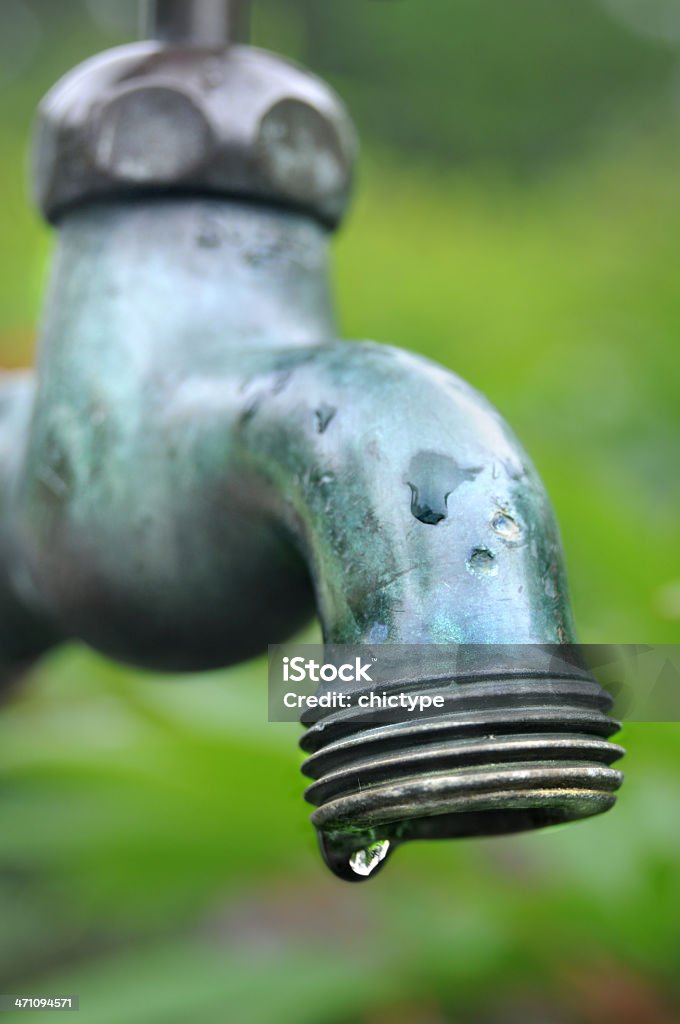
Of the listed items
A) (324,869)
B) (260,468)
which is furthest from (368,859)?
(324,869)

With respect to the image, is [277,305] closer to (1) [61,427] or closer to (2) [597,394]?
(1) [61,427]

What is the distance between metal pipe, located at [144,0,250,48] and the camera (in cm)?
54

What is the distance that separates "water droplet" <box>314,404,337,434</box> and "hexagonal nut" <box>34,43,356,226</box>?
0.14m

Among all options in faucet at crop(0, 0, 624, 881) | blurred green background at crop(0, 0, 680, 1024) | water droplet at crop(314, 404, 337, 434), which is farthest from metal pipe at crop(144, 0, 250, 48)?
blurred green background at crop(0, 0, 680, 1024)

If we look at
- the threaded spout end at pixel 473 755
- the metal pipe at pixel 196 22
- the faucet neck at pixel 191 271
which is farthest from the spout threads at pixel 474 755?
the metal pipe at pixel 196 22

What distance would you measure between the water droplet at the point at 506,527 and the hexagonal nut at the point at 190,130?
0.65 ft

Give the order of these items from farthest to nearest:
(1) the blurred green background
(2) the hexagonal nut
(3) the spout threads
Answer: (1) the blurred green background, (2) the hexagonal nut, (3) the spout threads

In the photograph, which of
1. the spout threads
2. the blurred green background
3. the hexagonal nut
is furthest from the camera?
the blurred green background

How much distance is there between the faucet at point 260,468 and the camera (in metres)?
0.34

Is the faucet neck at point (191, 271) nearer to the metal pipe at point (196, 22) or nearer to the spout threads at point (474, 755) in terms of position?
the metal pipe at point (196, 22)

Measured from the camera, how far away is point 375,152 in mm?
2664

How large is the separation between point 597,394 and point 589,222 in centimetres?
73

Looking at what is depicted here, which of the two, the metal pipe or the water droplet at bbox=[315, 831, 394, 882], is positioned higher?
the metal pipe

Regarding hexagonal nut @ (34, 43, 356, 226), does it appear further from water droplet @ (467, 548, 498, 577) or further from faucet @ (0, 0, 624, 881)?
water droplet @ (467, 548, 498, 577)
